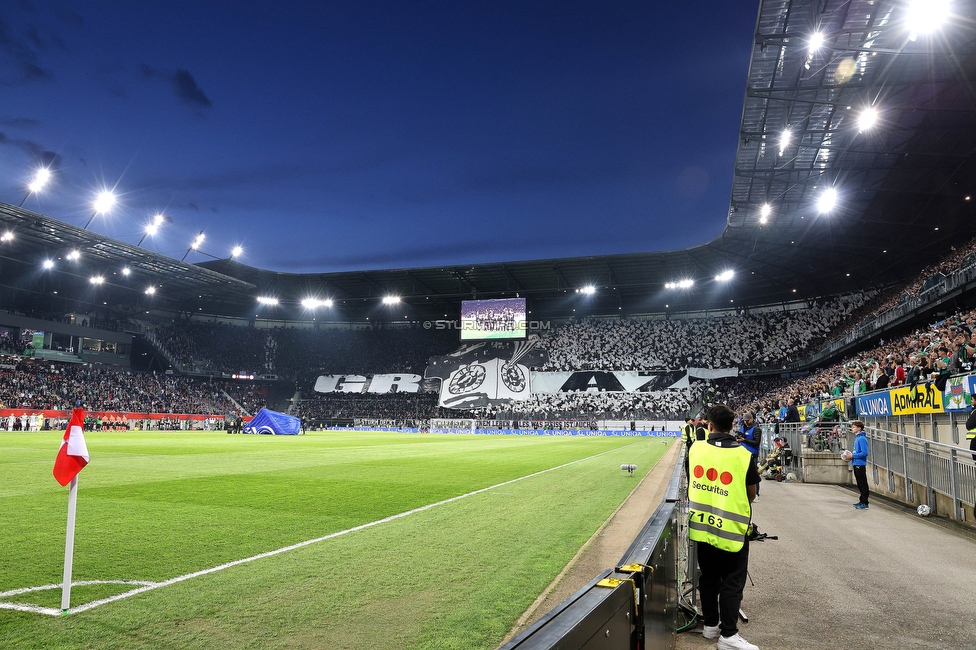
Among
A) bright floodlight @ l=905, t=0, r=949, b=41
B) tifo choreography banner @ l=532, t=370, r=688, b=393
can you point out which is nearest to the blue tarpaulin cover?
tifo choreography banner @ l=532, t=370, r=688, b=393

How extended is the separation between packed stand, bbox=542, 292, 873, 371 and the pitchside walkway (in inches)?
1901

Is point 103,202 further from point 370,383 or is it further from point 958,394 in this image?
point 958,394

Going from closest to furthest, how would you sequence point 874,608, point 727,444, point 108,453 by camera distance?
point 727,444 < point 874,608 < point 108,453

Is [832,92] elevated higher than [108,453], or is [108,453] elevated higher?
[832,92]

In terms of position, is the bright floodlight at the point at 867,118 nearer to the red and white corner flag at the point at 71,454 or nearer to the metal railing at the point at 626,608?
the metal railing at the point at 626,608

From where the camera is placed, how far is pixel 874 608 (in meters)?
5.73

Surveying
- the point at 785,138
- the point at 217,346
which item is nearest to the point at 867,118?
the point at 785,138

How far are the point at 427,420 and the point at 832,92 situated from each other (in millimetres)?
45306

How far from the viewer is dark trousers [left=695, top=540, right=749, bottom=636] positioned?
15.2ft

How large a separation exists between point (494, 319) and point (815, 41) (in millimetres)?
40918

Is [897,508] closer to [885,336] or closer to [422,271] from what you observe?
[885,336]

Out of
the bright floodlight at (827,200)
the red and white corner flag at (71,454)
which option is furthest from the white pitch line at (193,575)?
the bright floodlight at (827,200)

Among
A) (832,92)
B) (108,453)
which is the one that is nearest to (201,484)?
(108,453)

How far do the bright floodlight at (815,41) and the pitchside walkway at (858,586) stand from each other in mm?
15996
